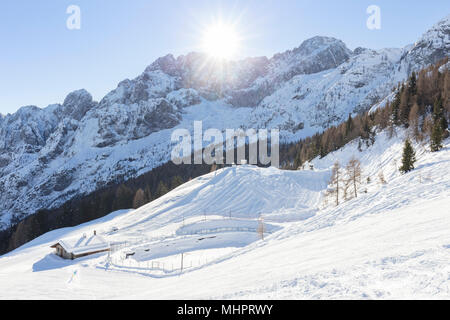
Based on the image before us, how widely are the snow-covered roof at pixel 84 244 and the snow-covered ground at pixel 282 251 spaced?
1.97 metres

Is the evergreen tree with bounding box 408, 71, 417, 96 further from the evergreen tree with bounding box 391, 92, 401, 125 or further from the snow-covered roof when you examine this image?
the snow-covered roof

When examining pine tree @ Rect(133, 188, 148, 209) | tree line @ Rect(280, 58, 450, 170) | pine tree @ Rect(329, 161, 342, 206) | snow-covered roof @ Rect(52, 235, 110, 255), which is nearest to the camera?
pine tree @ Rect(329, 161, 342, 206)

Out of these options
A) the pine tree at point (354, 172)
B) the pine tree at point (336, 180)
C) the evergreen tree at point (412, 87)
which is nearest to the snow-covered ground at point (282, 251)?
the pine tree at point (336, 180)

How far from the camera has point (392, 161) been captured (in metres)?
44.7

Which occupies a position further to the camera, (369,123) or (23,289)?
(369,123)

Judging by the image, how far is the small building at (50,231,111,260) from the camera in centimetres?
3900

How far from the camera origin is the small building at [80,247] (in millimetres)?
39000

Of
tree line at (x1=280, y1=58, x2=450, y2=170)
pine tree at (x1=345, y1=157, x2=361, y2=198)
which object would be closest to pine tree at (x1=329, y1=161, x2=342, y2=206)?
pine tree at (x1=345, y1=157, x2=361, y2=198)

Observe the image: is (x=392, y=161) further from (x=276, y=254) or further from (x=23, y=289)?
(x=23, y=289)

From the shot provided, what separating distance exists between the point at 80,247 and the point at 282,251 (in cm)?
3754

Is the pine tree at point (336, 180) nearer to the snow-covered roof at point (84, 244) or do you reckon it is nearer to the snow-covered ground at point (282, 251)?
the snow-covered ground at point (282, 251)

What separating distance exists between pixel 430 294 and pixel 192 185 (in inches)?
2570
